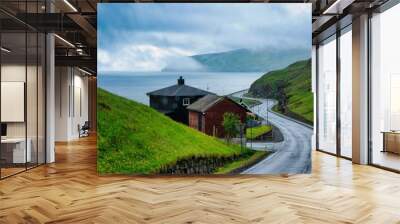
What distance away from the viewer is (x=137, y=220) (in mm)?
4262

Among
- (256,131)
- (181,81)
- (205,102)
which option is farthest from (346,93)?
(181,81)

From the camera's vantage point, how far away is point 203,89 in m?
7.15

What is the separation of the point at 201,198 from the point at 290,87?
283cm

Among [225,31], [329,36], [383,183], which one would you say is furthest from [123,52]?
[329,36]

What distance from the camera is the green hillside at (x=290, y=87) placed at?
7.14 meters

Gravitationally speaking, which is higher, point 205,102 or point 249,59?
point 249,59

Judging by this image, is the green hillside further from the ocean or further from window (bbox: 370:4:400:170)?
window (bbox: 370:4:400:170)

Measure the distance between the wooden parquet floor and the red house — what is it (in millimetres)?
833

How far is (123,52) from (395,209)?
184 inches

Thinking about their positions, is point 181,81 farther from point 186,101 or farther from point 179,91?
point 186,101

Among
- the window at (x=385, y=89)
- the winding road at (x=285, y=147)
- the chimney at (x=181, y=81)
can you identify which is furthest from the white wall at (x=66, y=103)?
the window at (x=385, y=89)

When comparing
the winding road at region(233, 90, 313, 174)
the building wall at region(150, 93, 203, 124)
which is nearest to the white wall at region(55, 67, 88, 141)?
the building wall at region(150, 93, 203, 124)

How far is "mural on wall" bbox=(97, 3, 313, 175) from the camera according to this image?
7016mm

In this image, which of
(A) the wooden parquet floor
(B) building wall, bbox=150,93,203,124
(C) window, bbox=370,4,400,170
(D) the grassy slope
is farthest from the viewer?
(C) window, bbox=370,4,400,170
